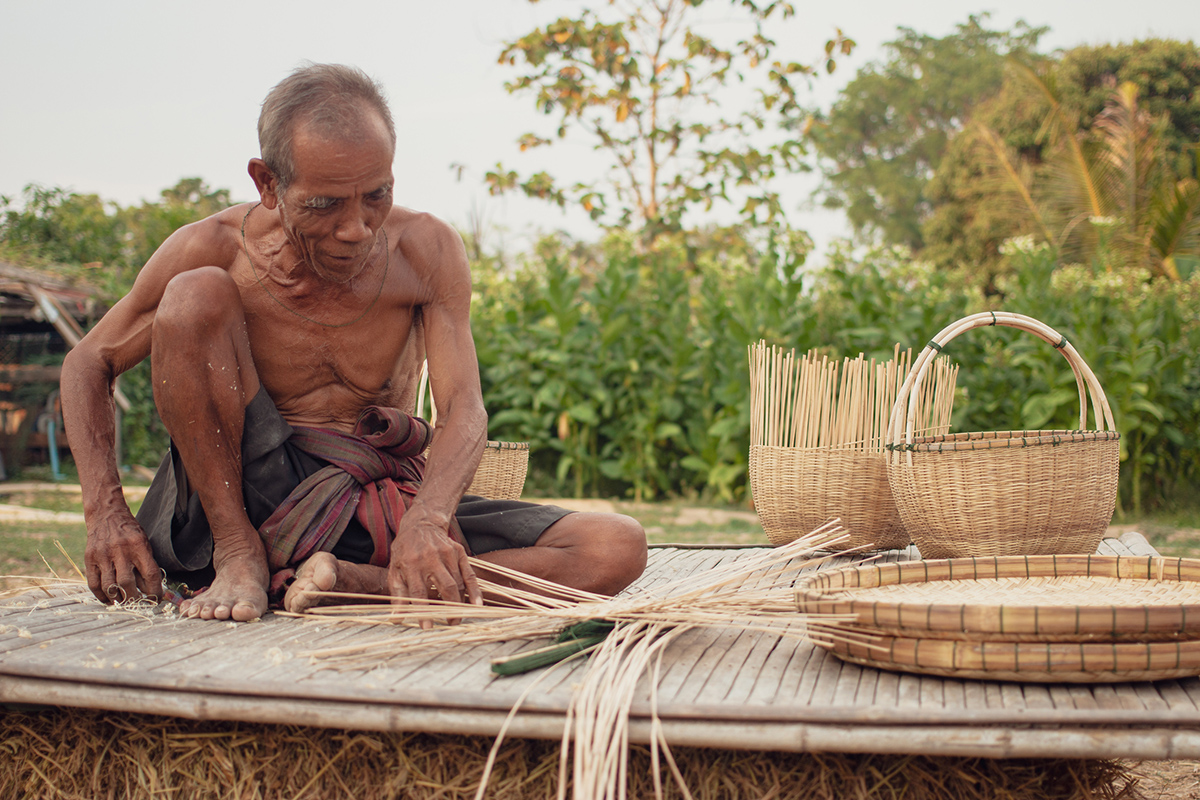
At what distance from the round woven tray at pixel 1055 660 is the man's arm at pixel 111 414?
1.67 meters

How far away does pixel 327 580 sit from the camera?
2008 millimetres

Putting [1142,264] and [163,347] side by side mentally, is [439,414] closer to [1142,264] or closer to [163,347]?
[163,347]

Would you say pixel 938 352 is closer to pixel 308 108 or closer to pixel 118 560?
pixel 308 108

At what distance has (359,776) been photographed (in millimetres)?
1668

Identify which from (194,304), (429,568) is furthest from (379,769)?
(194,304)

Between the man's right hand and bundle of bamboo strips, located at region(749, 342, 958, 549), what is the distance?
190 cm

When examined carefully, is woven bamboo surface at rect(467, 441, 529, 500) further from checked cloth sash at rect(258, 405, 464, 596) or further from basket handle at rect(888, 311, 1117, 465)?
basket handle at rect(888, 311, 1117, 465)

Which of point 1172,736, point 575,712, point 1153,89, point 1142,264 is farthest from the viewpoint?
point 1153,89

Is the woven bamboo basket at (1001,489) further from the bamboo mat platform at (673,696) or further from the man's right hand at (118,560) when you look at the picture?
the man's right hand at (118,560)

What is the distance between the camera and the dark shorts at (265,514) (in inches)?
88.2

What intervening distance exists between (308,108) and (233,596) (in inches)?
42.4

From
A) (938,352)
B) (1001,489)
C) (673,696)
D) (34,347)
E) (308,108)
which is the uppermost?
(308,108)

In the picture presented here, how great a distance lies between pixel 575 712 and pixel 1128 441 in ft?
18.9

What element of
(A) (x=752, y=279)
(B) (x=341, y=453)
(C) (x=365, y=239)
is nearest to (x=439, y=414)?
(B) (x=341, y=453)
